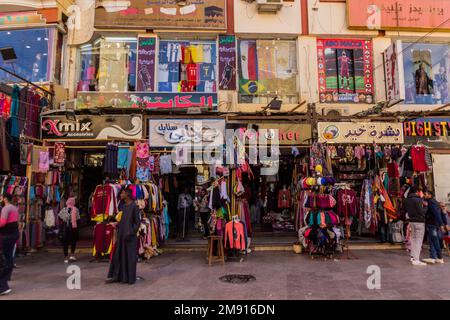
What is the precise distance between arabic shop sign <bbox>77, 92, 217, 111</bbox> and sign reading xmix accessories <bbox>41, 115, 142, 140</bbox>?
550 mm

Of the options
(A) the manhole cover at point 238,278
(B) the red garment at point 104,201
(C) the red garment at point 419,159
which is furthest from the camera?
(C) the red garment at point 419,159

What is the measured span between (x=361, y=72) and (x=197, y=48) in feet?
20.3

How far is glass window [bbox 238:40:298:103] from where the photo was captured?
41.1ft

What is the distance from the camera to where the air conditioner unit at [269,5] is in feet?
39.8

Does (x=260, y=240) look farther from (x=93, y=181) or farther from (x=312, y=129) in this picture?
(x=93, y=181)

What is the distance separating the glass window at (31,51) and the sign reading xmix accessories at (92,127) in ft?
6.26

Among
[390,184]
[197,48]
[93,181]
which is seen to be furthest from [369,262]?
[93,181]

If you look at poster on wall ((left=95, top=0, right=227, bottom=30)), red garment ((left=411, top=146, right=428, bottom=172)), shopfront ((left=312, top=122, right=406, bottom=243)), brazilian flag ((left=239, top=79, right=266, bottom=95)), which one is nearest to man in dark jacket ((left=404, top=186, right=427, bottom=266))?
shopfront ((left=312, top=122, right=406, bottom=243))

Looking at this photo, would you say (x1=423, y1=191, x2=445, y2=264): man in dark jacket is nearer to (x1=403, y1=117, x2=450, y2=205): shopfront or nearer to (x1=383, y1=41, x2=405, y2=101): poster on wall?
(x1=403, y1=117, x2=450, y2=205): shopfront

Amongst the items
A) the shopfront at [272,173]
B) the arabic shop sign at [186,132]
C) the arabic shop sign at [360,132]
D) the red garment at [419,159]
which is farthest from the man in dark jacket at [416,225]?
the arabic shop sign at [186,132]

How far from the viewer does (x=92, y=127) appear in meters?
11.1

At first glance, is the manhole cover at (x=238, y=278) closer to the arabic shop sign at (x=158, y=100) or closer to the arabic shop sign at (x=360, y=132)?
the arabic shop sign at (x=360, y=132)

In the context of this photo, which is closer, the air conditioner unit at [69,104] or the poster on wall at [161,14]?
the air conditioner unit at [69,104]

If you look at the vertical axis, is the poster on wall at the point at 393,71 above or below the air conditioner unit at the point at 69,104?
above
